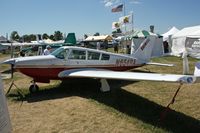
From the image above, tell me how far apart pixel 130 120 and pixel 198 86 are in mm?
5136

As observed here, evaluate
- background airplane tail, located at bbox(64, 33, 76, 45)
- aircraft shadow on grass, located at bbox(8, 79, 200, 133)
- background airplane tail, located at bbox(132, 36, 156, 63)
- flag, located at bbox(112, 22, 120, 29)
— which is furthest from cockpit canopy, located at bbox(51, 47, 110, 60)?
background airplane tail, located at bbox(64, 33, 76, 45)

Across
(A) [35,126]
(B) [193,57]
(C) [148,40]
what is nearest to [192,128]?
(A) [35,126]

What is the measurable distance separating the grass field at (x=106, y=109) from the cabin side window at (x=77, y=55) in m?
1.33

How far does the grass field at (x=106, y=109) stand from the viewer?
5.99m

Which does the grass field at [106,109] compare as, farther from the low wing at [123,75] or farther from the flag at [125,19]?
the flag at [125,19]

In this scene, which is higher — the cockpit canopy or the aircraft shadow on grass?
the cockpit canopy

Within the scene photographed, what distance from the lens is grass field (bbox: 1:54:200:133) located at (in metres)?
5.99

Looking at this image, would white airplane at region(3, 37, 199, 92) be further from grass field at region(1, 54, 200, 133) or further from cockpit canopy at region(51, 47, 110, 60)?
grass field at region(1, 54, 200, 133)

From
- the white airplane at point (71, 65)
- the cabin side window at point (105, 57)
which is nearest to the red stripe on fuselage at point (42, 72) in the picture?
the white airplane at point (71, 65)

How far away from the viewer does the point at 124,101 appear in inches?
325

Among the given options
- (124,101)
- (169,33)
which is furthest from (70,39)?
(124,101)

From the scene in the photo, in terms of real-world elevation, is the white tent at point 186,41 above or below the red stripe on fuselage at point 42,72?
above

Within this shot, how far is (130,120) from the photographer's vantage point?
6383 mm

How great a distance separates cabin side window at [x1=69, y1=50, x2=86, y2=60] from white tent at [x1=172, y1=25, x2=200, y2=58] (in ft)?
49.2
